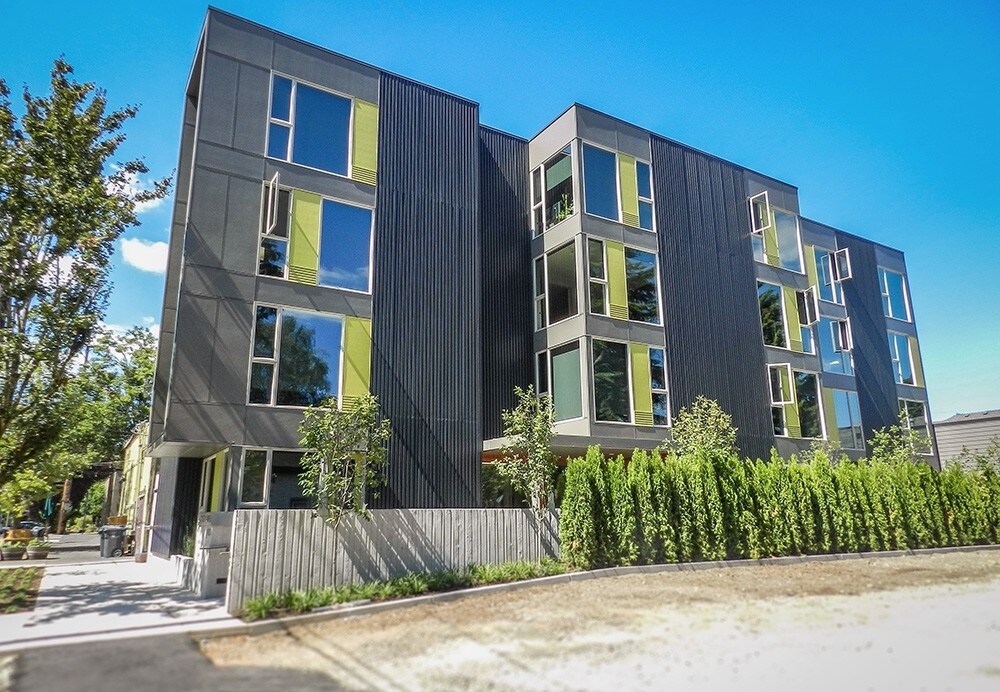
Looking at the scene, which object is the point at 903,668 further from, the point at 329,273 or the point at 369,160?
the point at 369,160

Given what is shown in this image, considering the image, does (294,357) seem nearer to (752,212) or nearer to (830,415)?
(752,212)

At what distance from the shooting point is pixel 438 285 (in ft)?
51.8

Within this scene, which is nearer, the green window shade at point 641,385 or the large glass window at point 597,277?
the green window shade at point 641,385

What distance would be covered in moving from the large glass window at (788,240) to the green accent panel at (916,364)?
8391mm

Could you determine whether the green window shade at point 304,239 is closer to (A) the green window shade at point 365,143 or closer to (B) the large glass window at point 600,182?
(A) the green window shade at point 365,143

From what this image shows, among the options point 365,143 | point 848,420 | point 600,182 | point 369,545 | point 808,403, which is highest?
point 600,182

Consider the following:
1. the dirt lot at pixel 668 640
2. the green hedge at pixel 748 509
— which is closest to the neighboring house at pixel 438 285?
the green hedge at pixel 748 509

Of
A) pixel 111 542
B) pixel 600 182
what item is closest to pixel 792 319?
pixel 600 182

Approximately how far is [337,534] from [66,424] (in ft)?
30.4

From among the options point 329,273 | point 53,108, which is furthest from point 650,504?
point 53,108

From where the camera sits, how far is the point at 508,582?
11734mm

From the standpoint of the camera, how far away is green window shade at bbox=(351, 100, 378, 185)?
1554 cm

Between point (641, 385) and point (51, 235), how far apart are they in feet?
46.6

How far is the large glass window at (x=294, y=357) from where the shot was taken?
13.4 metres
